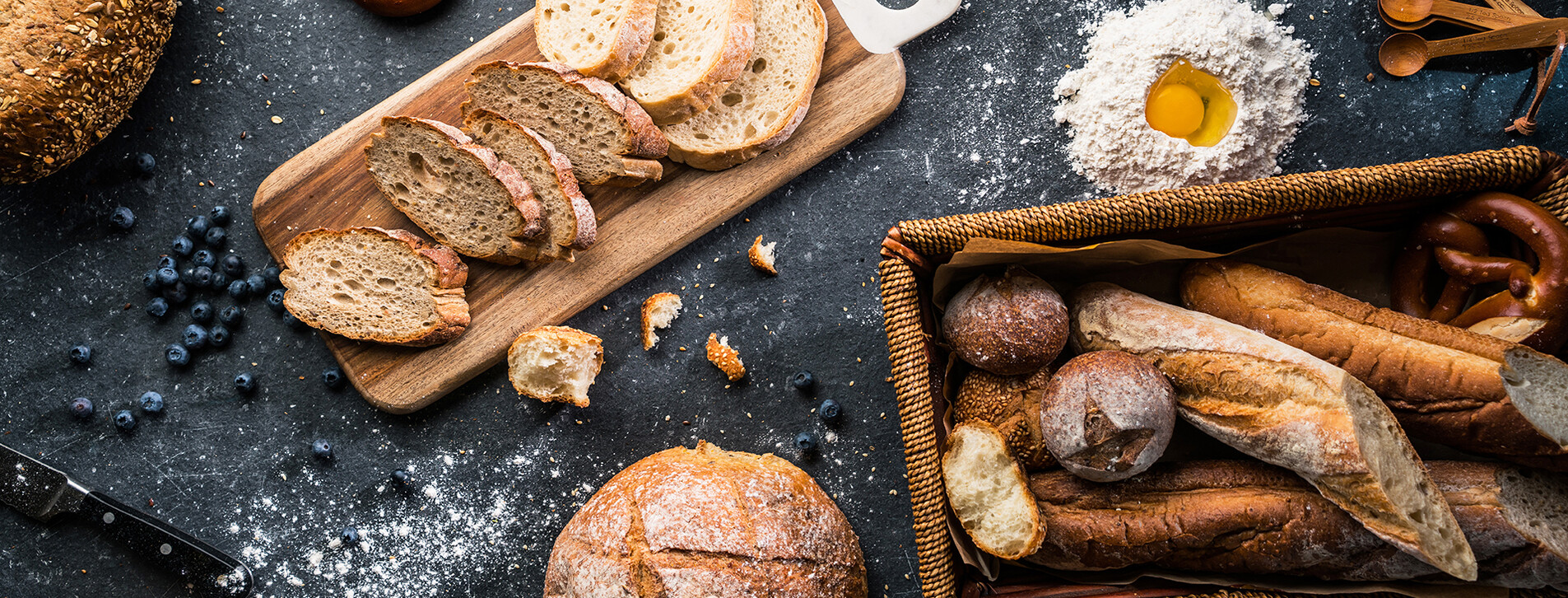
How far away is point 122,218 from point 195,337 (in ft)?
1.43

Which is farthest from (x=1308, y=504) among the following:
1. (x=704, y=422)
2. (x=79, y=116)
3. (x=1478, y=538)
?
(x=79, y=116)

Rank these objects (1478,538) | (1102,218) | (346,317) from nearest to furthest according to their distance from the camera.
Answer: (1478,538) → (1102,218) → (346,317)

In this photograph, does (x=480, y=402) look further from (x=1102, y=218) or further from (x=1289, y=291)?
(x=1289, y=291)

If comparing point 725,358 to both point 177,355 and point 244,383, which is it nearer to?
point 244,383

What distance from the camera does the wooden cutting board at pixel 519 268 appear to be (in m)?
2.51

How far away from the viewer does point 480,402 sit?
2.59 meters

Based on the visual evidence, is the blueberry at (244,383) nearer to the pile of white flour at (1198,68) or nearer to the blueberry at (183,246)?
the blueberry at (183,246)

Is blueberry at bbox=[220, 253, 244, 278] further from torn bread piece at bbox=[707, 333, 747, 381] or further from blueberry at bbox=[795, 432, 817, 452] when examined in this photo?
blueberry at bbox=[795, 432, 817, 452]

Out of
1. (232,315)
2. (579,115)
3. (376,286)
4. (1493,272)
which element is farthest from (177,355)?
(1493,272)

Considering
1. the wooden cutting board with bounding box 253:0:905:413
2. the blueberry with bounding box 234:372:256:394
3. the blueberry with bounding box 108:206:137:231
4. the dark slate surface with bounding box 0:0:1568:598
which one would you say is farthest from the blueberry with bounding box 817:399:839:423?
the blueberry with bounding box 108:206:137:231

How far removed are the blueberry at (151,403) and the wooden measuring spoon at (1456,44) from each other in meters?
4.04

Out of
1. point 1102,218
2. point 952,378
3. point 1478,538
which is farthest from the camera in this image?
point 952,378

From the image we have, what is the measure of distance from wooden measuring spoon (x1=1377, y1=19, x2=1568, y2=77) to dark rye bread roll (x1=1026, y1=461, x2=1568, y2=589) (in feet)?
4.30

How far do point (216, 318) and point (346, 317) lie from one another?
50 centimetres
